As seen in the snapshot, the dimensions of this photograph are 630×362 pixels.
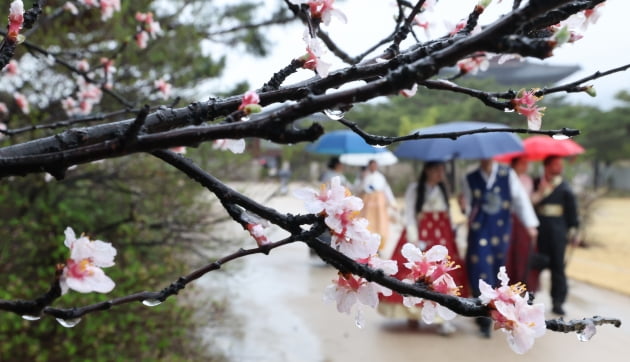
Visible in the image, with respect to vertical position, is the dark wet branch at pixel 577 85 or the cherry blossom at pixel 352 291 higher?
Answer: the dark wet branch at pixel 577 85

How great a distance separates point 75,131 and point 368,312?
4.17 meters

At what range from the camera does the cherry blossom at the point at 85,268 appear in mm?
744

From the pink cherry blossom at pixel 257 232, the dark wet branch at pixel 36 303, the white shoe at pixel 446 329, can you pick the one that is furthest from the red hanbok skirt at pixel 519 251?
the dark wet branch at pixel 36 303

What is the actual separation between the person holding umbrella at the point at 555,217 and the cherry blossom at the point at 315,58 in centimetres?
428

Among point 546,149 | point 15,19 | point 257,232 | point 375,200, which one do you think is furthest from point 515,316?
point 375,200

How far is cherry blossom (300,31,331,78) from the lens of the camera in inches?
37.5

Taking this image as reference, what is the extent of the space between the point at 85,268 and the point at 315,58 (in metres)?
0.54

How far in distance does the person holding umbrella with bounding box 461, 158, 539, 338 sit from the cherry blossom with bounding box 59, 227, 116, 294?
12.3ft

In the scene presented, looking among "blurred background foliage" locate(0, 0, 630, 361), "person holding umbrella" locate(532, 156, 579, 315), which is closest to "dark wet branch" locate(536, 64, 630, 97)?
"blurred background foliage" locate(0, 0, 630, 361)

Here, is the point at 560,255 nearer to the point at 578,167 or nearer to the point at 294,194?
the point at 294,194

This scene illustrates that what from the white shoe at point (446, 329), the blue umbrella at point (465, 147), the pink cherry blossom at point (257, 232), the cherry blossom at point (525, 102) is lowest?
the white shoe at point (446, 329)

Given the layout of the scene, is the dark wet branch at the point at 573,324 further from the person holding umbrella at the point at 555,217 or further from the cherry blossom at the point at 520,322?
the person holding umbrella at the point at 555,217

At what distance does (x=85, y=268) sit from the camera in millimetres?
774

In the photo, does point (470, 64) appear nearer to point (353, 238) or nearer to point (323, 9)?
point (323, 9)
